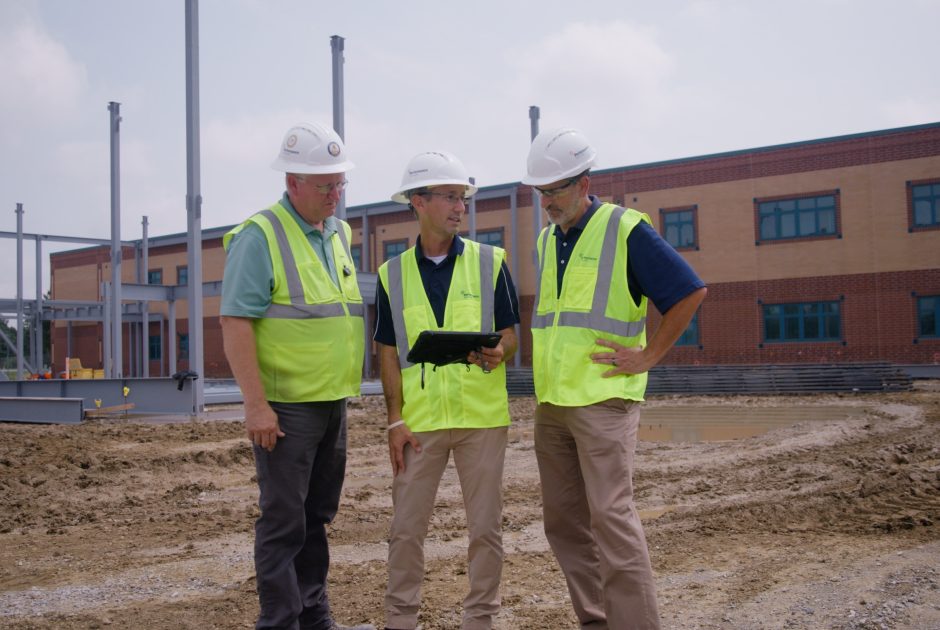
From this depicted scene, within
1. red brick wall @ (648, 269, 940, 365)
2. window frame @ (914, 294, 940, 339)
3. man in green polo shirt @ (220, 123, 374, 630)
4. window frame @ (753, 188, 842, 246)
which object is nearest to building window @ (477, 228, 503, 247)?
red brick wall @ (648, 269, 940, 365)

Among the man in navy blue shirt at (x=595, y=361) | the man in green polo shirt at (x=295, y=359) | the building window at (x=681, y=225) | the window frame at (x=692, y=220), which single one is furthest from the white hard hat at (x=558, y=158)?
the building window at (x=681, y=225)

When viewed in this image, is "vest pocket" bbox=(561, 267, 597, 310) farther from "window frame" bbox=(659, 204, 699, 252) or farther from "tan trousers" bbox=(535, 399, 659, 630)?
"window frame" bbox=(659, 204, 699, 252)

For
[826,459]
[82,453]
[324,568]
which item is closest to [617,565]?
[324,568]

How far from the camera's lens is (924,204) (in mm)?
26047

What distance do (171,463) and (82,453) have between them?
1.40 m

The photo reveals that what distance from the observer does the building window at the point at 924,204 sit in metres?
25.9

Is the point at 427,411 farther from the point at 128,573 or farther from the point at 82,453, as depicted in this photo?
the point at 82,453

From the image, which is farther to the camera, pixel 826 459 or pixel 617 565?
pixel 826 459

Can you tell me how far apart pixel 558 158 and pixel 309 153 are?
110cm

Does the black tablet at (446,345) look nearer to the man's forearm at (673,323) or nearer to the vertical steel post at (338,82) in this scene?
the man's forearm at (673,323)

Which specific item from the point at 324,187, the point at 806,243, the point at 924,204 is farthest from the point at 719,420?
the point at 924,204

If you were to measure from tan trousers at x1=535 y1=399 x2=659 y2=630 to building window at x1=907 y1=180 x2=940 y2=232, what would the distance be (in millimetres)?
26371

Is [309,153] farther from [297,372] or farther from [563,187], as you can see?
[563,187]

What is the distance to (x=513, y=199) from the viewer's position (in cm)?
3272
